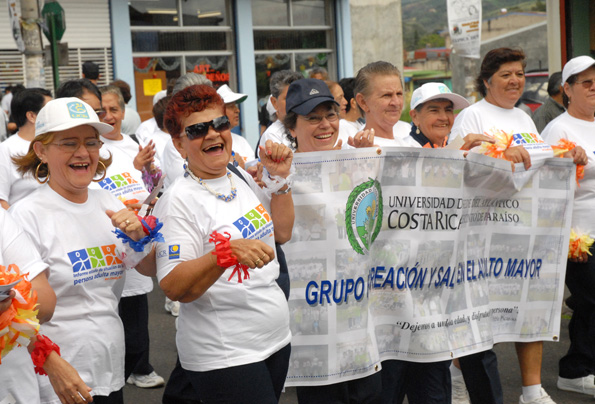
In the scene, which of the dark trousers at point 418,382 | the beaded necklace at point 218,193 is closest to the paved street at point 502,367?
the dark trousers at point 418,382

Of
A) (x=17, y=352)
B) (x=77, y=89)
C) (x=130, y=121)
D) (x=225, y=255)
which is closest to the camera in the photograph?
(x=17, y=352)

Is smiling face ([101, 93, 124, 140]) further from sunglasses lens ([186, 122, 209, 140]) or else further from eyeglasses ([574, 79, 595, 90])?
eyeglasses ([574, 79, 595, 90])

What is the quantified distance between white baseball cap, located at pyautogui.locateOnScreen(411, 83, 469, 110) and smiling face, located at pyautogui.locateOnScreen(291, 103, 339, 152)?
0.89 metres

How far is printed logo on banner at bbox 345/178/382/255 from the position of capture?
4.12 m

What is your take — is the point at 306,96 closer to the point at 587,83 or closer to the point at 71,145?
the point at 71,145

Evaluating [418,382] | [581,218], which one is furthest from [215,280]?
[581,218]

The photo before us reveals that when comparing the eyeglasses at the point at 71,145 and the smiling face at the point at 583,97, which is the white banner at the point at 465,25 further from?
the eyeglasses at the point at 71,145

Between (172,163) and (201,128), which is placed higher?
(201,128)

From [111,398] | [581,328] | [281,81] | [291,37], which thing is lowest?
[581,328]

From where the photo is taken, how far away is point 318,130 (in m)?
4.16

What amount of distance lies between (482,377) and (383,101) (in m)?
1.66

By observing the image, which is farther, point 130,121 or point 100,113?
point 130,121

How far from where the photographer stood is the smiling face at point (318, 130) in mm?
4137

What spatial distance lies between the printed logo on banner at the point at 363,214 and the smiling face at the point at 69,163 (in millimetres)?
1332
